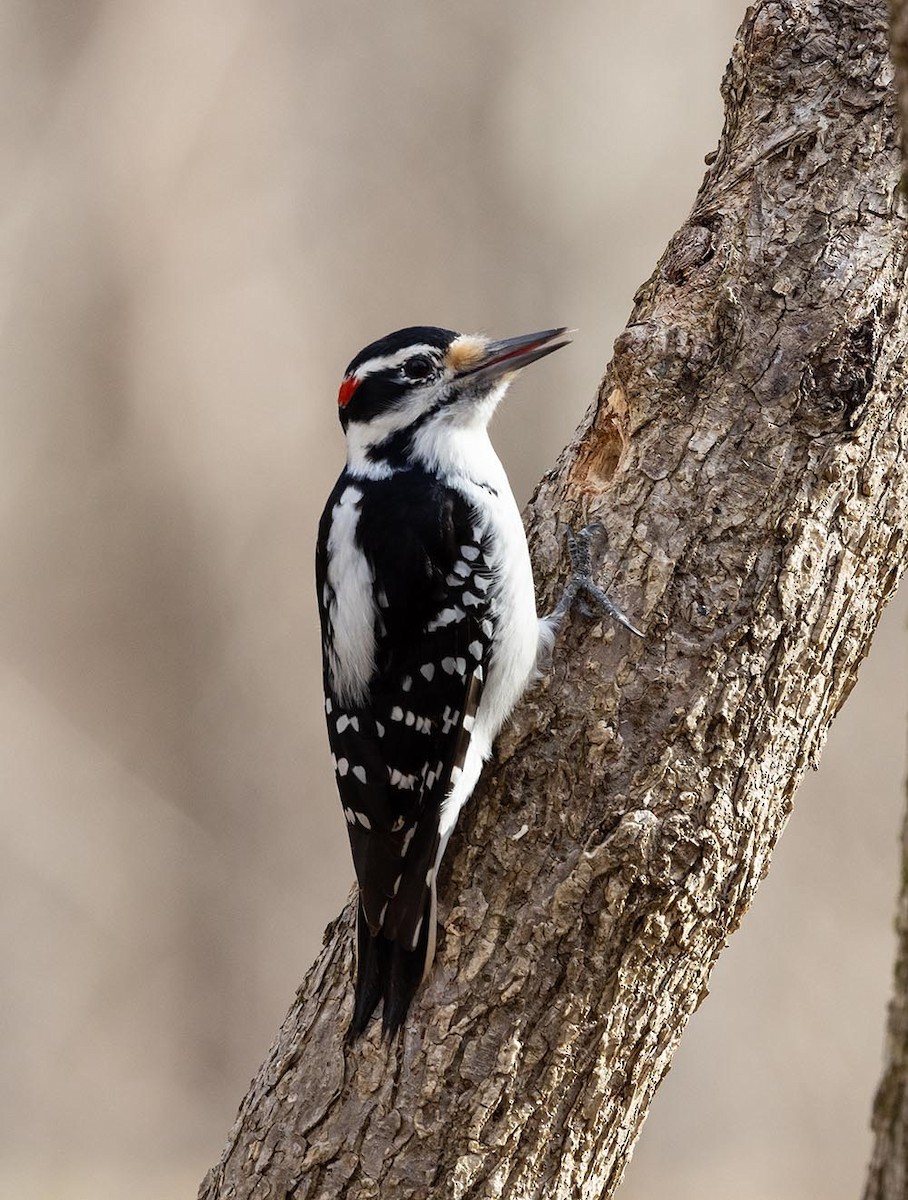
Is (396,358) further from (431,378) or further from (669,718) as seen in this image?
(669,718)

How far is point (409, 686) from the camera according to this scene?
2633 mm

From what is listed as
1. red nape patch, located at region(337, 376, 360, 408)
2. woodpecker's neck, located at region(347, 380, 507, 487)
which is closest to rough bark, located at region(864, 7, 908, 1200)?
woodpecker's neck, located at region(347, 380, 507, 487)

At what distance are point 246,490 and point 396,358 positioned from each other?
370cm

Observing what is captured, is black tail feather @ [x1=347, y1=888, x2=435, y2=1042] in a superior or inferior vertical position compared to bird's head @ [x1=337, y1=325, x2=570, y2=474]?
inferior

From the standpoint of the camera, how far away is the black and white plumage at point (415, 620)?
244 centimetres

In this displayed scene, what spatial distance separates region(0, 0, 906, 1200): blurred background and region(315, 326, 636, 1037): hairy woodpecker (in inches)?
145

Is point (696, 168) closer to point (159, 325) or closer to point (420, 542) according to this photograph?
point (159, 325)

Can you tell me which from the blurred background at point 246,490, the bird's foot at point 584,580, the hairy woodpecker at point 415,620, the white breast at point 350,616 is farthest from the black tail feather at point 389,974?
the blurred background at point 246,490

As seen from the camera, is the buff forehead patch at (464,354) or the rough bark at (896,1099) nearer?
the rough bark at (896,1099)

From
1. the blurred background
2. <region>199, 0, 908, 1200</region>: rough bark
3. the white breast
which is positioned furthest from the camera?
the blurred background

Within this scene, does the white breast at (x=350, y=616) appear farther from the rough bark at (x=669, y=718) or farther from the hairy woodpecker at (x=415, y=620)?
the rough bark at (x=669, y=718)

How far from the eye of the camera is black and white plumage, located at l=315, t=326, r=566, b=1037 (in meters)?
2.44

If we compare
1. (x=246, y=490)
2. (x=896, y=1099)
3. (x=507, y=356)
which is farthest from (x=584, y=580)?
(x=246, y=490)

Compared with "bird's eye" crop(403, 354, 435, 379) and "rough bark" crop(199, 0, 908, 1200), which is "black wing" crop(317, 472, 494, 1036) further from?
"bird's eye" crop(403, 354, 435, 379)
